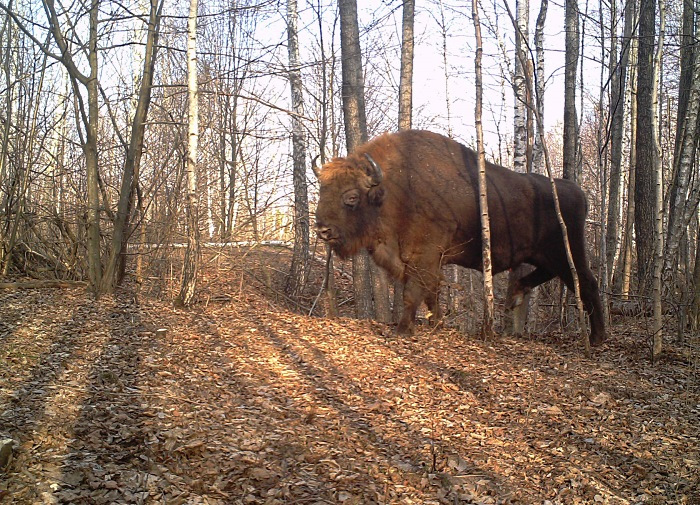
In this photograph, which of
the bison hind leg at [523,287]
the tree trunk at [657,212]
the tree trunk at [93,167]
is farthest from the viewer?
the bison hind leg at [523,287]

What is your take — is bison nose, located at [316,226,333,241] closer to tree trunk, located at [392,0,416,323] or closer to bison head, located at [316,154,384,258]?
bison head, located at [316,154,384,258]

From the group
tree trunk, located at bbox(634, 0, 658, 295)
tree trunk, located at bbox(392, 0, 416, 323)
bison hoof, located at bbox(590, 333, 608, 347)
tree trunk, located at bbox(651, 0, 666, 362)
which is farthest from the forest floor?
tree trunk, located at bbox(634, 0, 658, 295)

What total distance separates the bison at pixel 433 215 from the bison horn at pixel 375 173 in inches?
0.5

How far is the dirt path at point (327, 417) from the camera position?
386cm

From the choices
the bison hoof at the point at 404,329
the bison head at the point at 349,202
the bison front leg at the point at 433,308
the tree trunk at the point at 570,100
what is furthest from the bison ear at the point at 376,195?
the tree trunk at the point at 570,100

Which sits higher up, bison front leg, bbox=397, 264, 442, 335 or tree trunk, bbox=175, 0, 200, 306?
tree trunk, bbox=175, 0, 200, 306

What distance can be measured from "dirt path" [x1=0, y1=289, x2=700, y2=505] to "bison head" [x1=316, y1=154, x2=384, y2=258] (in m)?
1.37

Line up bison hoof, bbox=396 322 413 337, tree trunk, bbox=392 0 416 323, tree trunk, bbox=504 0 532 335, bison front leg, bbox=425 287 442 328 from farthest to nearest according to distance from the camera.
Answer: tree trunk, bbox=392 0 416 323
tree trunk, bbox=504 0 532 335
bison front leg, bbox=425 287 442 328
bison hoof, bbox=396 322 413 337

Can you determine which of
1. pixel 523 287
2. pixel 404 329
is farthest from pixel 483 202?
pixel 523 287

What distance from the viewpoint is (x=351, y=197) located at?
8125mm

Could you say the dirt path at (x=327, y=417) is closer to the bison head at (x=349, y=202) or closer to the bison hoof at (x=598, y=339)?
the bison hoof at (x=598, y=339)

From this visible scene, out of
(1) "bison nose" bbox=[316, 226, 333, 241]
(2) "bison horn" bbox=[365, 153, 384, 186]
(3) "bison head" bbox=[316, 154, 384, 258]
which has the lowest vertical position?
(1) "bison nose" bbox=[316, 226, 333, 241]

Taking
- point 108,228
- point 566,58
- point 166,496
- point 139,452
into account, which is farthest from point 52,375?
point 566,58

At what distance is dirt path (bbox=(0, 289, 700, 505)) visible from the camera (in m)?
3.86
